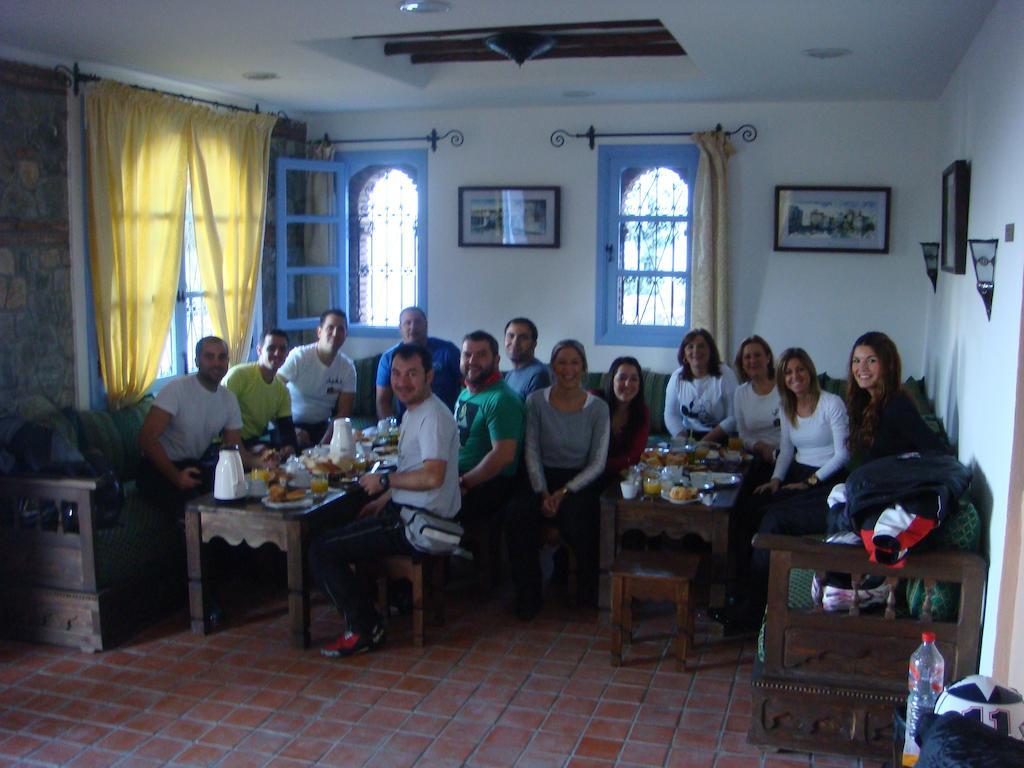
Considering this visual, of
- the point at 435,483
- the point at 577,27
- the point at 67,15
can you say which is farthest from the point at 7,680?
the point at 577,27

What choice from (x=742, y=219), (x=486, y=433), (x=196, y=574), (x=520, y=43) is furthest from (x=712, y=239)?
(x=196, y=574)

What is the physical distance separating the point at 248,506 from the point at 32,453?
0.92 m

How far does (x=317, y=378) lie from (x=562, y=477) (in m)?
1.87

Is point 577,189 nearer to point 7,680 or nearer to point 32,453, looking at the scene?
point 32,453

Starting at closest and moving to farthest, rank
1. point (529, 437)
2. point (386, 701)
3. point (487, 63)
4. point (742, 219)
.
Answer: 1. point (386, 701)
2. point (529, 437)
3. point (487, 63)
4. point (742, 219)

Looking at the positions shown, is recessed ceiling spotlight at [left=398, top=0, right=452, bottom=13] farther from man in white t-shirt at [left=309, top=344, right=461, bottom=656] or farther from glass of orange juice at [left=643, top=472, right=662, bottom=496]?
glass of orange juice at [left=643, top=472, right=662, bottom=496]

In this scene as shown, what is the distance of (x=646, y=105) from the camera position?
6.59 meters

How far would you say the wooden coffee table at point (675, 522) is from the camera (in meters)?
4.08

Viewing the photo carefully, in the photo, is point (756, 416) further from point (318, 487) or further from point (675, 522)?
point (318, 487)

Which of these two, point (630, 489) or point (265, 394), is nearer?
point (630, 489)

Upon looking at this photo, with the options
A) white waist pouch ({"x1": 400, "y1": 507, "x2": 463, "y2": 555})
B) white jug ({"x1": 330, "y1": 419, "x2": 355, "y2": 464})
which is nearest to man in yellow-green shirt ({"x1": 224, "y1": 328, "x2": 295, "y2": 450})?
white jug ({"x1": 330, "y1": 419, "x2": 355, "y2": 464})

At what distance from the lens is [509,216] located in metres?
6.93

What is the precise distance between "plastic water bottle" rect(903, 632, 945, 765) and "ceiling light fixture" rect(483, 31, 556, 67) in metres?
3.21

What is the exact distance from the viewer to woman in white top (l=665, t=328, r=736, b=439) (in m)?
5.65
